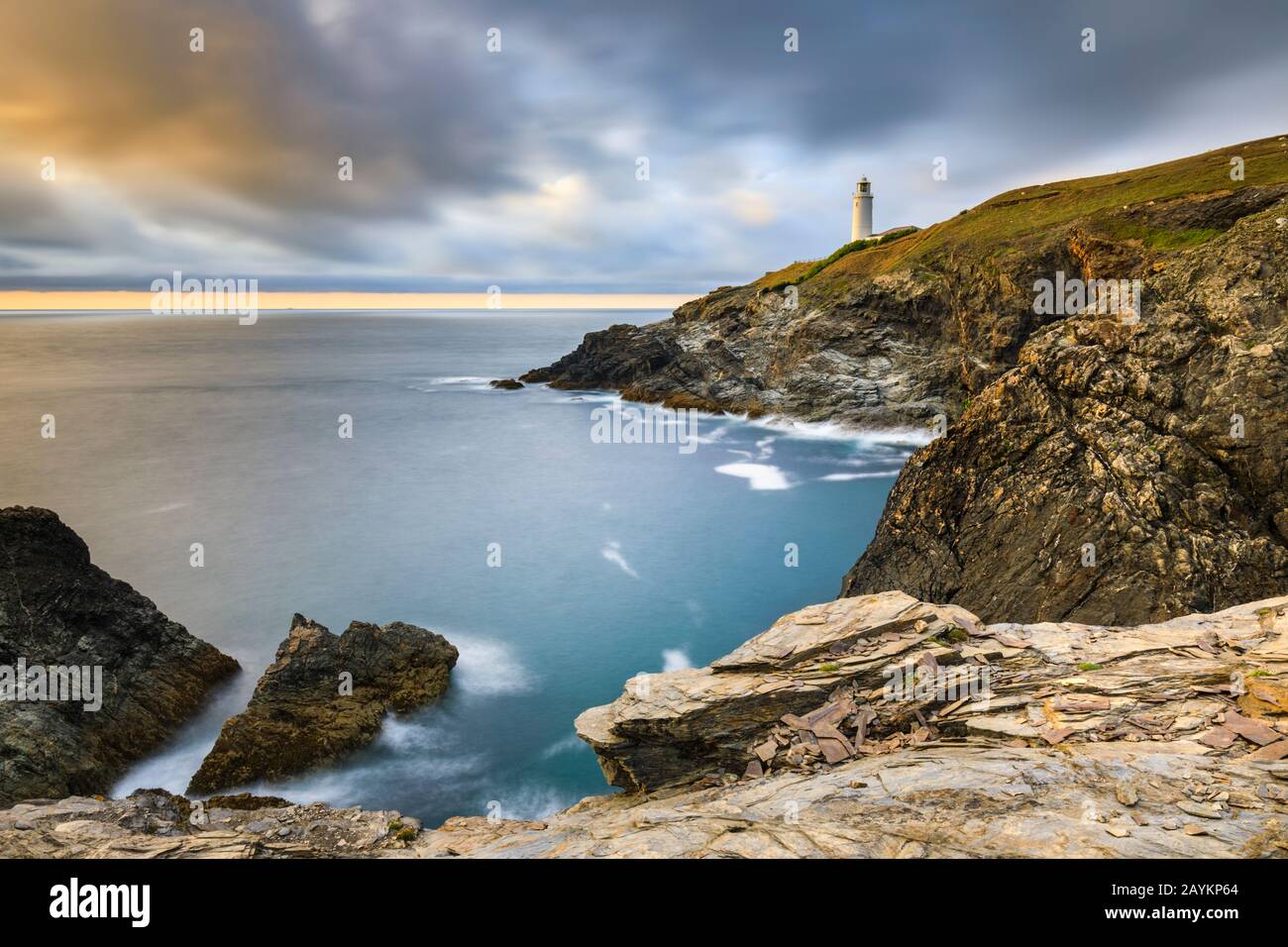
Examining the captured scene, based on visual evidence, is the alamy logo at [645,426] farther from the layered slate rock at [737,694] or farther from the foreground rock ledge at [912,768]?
the foreground rock ledge at [912,768]

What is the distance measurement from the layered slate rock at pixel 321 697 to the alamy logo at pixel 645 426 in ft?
105

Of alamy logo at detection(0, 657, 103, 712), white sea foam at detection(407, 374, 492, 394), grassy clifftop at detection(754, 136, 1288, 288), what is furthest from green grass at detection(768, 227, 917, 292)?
alamy logo at detection(0, 657, 103, 712)

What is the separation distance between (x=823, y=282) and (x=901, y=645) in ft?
197

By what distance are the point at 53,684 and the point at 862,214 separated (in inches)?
3942

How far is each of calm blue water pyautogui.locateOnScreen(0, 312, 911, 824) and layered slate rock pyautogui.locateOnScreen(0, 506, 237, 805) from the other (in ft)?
2.79

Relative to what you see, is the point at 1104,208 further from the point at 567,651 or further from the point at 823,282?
the point at 567,651

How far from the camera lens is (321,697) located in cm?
1603

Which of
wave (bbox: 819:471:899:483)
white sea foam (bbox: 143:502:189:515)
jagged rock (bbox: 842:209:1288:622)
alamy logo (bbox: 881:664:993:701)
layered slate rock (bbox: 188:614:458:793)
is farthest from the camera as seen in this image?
wave (bbox: 819:471:899:483)

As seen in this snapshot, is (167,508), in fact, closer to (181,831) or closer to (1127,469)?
(181,831)

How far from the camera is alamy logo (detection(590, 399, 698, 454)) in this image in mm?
52144

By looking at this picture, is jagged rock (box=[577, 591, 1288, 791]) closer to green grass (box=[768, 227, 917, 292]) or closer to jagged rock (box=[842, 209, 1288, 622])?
jagged rock (box=[842, 209, 1288, 622])

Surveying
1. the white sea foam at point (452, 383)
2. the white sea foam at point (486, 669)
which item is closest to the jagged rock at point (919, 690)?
the white sea foam at point (486, 669)
